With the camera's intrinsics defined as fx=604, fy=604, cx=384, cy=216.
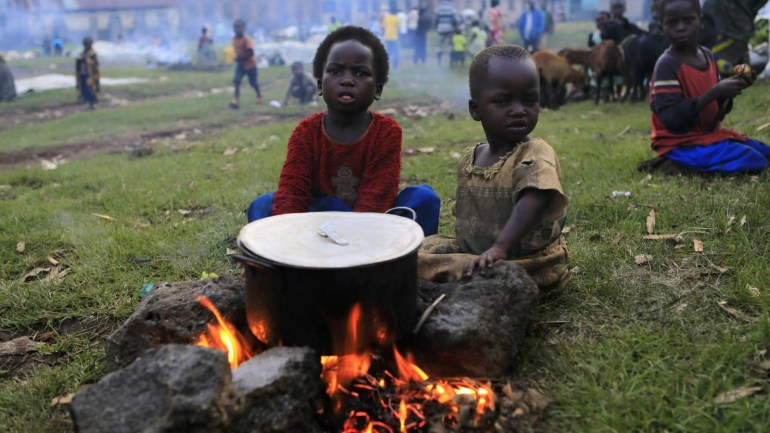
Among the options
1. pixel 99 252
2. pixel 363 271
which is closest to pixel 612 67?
pixel 99 252

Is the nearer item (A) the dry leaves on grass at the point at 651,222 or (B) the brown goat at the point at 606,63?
(A) the dry leaves on grass at the point at 651,222

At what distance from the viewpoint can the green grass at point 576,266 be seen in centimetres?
249

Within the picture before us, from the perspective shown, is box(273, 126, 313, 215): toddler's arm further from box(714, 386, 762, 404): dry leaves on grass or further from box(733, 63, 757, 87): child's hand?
box(733, 63, 757, 87): child's hand

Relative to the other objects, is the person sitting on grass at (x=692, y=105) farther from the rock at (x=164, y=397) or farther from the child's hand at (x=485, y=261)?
the rock at (x=164, y=397)

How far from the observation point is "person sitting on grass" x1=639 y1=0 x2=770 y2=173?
4938 millimetres

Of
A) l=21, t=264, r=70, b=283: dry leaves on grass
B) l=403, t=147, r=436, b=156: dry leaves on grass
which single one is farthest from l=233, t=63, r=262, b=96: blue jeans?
l=21, t=264, r=70, b=283: dry leaves on grass

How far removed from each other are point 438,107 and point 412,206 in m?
10.5

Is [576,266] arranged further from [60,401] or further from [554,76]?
[554,76]

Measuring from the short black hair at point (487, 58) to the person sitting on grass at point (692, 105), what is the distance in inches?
101

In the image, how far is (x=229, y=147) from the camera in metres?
9.41

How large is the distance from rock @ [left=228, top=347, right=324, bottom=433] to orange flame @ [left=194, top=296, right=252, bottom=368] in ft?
1.23

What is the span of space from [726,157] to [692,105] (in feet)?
1.72

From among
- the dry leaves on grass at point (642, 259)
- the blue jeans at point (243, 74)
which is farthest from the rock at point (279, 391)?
the blue jeans at point (243, 74)

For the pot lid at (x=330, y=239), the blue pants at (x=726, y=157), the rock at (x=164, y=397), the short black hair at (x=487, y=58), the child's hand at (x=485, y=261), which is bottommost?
the rock at (x=164, y=397)
